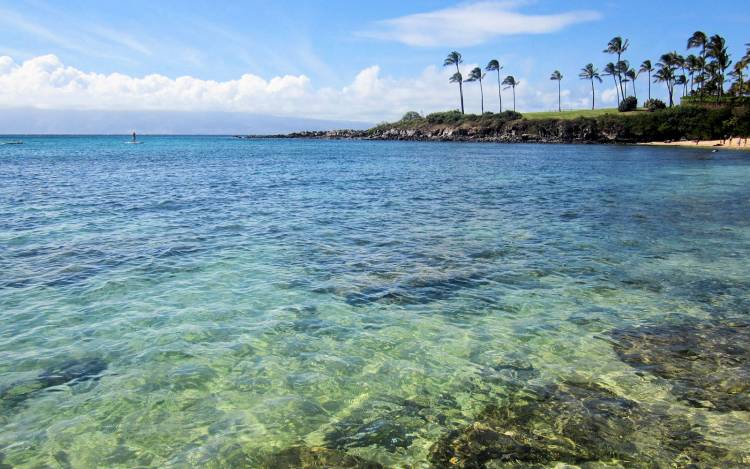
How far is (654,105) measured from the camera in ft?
444

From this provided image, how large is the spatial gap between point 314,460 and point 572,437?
3.50m

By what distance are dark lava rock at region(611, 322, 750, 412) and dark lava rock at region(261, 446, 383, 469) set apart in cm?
529

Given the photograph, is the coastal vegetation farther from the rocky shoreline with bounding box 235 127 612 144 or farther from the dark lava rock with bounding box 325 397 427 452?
the dark lava rock with bounding box 325 397 427 452

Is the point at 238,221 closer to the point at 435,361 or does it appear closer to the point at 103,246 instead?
the point at 103,246

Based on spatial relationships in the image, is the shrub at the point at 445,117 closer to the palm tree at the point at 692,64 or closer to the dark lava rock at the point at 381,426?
the palm tree at the point at 692,64

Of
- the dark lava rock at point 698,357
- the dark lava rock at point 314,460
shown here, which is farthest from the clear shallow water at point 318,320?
the dark lava rock at point 698,357

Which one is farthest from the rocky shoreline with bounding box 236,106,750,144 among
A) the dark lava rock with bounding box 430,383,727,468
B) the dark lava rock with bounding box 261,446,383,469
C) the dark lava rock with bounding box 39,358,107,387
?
the dark lava rock with bounding box 39,358,107,387

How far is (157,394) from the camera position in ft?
25.1

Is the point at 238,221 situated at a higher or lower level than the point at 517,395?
higher

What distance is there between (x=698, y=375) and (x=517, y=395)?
11.0ft

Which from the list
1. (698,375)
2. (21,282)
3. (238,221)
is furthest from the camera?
(238,221)

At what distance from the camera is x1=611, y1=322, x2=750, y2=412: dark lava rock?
24.7ft

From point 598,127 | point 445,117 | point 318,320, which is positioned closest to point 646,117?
point 598,127

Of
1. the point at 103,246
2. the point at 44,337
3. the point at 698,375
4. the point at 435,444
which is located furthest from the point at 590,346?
the point at 103,246
